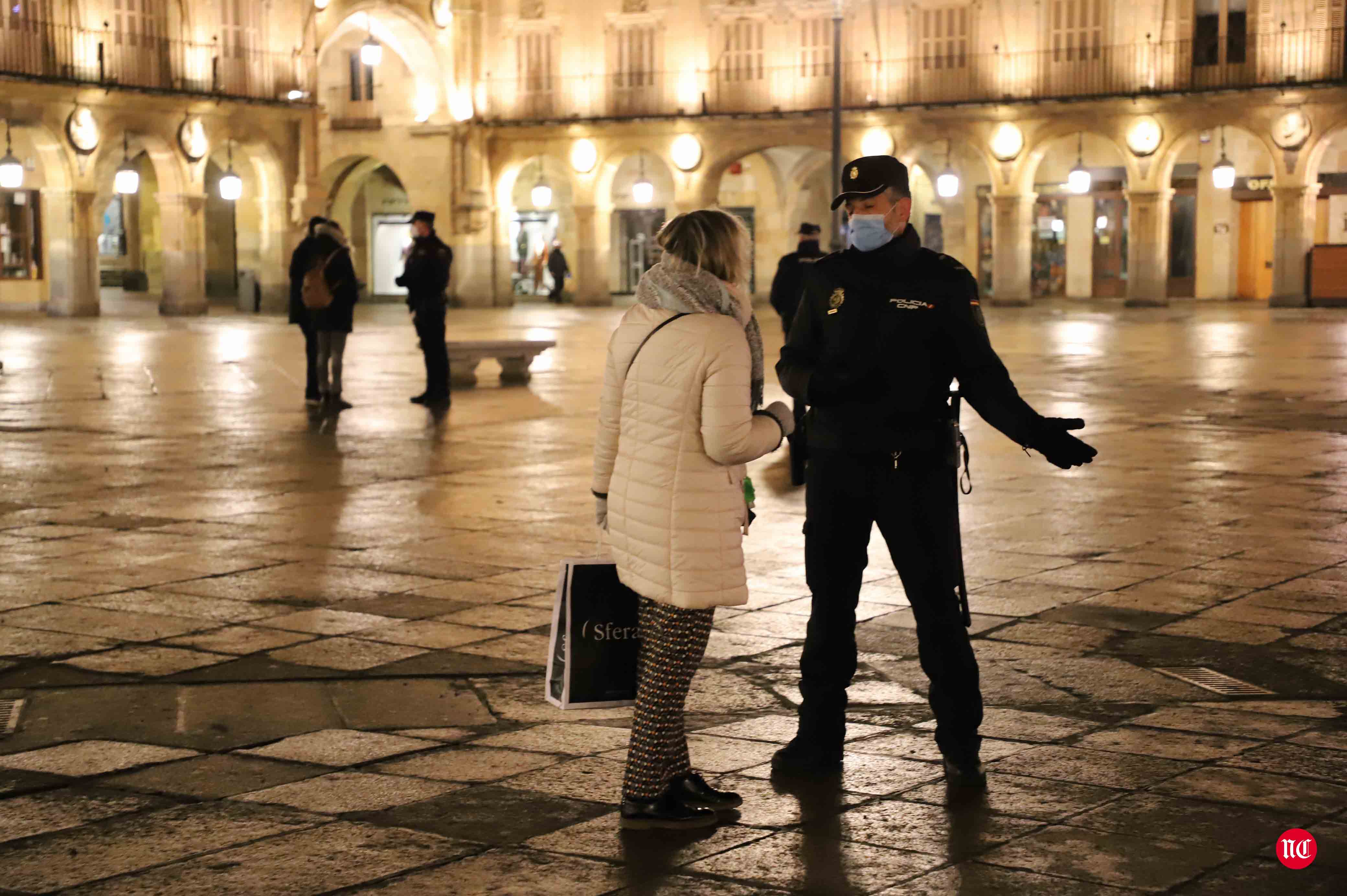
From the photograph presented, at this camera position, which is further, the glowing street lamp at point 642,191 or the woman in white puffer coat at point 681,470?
the glowing street lamp at point 642,191

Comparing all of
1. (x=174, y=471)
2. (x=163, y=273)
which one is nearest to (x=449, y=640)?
(x=174, y=471)

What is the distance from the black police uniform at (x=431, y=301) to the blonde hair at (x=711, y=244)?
39.8 feet

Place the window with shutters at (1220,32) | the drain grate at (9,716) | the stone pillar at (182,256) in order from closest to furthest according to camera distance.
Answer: the drain grate at (9,716)
the stone pillar at (182,256)
the window with shutters at (1220,32)

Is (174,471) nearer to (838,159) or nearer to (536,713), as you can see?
(536,713)

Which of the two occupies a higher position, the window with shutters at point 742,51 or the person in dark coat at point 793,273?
the window with shutters at point 742,51

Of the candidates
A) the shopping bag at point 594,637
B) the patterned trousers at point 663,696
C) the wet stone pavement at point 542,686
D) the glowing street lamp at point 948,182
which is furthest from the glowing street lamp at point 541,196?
the patterned trousers at point 663,696

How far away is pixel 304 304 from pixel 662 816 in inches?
489

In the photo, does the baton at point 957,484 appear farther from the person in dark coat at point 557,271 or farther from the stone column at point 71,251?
the person in dark coat at point 557,271

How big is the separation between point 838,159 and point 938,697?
2303cm

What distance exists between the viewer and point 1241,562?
865cm

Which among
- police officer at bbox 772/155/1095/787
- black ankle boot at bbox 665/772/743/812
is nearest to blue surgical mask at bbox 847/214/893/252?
police officer at bbox 772/155/1095/787

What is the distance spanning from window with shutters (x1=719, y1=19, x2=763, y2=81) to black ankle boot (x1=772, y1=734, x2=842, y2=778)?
40777 mm

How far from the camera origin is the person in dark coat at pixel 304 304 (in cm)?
1655

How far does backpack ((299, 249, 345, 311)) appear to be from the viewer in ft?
53.8
